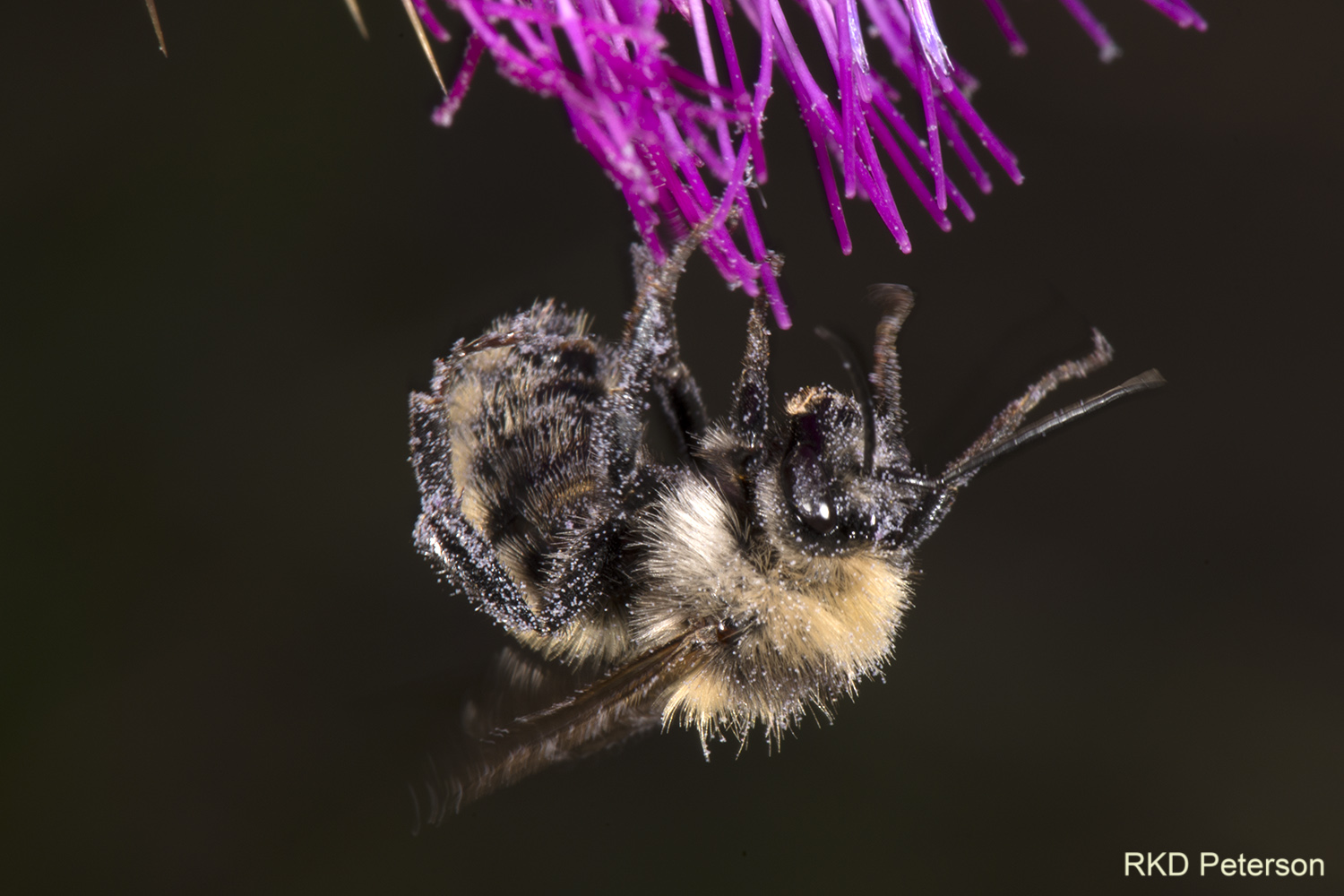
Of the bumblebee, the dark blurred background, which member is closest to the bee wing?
the bumblebee

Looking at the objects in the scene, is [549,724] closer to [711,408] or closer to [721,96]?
[721,96]

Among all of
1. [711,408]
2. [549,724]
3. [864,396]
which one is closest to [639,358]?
[864,396]

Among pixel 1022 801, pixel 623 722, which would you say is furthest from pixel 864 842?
pixel 623 722

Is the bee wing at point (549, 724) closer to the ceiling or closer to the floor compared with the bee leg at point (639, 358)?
closer to the floor

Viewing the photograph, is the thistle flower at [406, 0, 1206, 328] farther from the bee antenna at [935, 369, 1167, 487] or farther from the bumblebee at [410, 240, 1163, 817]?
the bee antenna at [935, 369, 1167, 487]

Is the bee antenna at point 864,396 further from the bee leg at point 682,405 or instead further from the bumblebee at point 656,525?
the bee leg at point 682,405

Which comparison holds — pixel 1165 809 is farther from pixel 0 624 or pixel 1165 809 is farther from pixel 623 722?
pixel 0 624

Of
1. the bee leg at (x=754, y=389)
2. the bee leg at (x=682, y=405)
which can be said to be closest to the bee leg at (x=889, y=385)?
the bee leg at (x=754, y=389)
